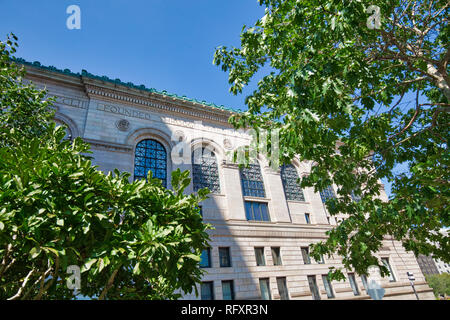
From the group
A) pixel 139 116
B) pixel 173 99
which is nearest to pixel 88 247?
pixel 139 116

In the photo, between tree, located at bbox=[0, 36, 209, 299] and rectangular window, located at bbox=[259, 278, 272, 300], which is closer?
tree, located at bbox=[0, 36, 209, 299]

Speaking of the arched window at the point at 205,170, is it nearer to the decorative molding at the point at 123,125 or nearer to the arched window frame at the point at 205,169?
the arched window frame at the point at 205,169

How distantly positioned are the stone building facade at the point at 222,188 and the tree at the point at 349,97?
359 inches

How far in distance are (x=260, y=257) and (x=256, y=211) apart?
12.0ft

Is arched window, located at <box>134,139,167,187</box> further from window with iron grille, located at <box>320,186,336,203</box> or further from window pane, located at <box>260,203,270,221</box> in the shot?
window with iron grille, located at <box>320,186,336,203</box>

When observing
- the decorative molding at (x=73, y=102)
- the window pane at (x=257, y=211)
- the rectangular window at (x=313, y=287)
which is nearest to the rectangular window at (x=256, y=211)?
the window pane at (x=257, y=211)

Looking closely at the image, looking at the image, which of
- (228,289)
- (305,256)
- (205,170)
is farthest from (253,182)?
(228,289)

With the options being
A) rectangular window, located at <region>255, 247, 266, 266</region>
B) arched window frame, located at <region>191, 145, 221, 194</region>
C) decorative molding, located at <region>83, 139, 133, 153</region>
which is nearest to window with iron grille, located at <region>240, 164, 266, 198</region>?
arched window frame, located at <region>191, 145, 221, 194</region>

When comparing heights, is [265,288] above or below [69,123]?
A: below

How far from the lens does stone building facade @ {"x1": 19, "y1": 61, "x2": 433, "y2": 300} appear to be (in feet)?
56.7

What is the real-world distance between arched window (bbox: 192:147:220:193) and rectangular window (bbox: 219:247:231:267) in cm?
462

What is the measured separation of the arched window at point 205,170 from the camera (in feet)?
65.7

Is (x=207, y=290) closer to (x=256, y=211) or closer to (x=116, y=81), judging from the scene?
(x=256, y=211)

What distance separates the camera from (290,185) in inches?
936
